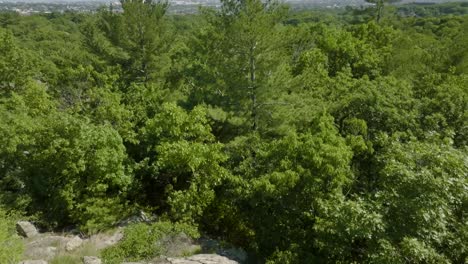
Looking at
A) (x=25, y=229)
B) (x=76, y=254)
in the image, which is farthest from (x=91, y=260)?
(x=25, y=229)

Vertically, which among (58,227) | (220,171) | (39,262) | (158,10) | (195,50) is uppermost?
(158,10)

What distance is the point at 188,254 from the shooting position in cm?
1309

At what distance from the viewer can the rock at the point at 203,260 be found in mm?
12047

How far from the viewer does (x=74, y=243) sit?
13.5 meters

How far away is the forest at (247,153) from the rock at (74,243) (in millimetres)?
Result: 582

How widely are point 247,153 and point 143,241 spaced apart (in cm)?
505

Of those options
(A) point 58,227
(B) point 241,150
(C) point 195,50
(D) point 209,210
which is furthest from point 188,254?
(C) point 195,50

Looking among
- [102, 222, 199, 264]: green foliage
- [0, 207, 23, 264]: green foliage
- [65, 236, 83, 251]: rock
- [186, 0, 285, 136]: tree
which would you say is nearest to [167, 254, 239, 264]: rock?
[102, 222, 199, 264]: green foliage

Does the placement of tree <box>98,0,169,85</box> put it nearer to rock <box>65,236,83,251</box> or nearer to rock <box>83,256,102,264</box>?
rock <box>65,236,83,251</box>

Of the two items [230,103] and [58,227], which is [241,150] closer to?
[230,103]

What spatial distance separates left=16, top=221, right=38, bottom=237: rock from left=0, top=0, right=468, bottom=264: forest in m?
0.45

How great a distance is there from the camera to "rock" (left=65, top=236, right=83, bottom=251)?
13.1 meters

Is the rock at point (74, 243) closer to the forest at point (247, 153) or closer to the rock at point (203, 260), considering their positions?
the forest at point (247, 153)

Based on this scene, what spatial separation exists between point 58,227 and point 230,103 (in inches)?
366
